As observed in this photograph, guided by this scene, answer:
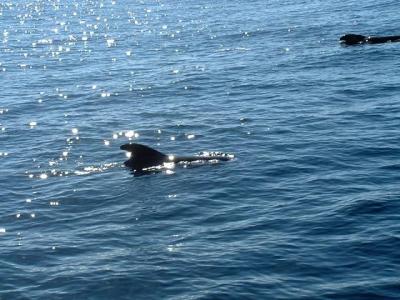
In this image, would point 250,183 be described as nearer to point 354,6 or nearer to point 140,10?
point 354,6

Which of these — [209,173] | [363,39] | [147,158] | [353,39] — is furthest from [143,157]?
[363,39]

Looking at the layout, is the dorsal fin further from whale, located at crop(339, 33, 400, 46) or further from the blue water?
whale, located at crop(339, 33, 400, 46)

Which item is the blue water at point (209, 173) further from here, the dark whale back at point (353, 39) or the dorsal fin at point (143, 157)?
the dark whale back at point (353, 39)

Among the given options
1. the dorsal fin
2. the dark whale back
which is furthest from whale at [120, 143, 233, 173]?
the dark whale back

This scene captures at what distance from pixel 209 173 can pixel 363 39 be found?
101 ft

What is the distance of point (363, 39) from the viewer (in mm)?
56812

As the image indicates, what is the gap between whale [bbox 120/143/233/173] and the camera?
31.1m

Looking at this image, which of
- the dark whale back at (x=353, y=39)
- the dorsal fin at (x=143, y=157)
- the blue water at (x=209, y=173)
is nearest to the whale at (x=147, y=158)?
the dorsal fin at (x=143, y=157)

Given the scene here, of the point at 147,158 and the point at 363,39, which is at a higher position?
the point at 363,39

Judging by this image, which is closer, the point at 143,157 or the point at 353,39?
the point at 143,157

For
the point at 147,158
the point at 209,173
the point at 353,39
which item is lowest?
the point at 209,173

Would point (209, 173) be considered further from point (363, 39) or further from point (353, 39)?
point (363, 39)

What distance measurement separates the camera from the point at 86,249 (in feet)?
76.8

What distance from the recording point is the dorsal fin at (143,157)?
31141 millimetres
